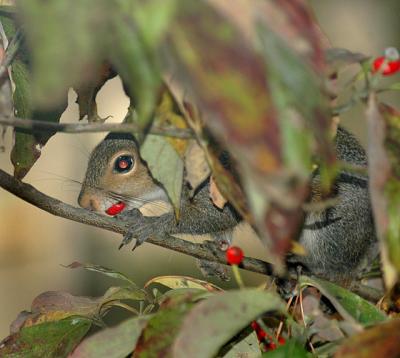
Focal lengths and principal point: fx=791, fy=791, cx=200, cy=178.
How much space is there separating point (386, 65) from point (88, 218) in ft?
1.92

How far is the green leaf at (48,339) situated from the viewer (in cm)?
91

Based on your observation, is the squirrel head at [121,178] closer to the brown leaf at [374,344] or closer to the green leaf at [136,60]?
the brown leaf at [374,344]

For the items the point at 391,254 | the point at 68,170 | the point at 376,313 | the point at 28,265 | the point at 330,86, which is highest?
the point at 330,86

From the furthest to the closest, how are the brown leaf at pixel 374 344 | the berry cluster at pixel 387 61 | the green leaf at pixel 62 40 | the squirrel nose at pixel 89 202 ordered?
the squirrel nose at pixel 89 202
the berry cluster at pixel 387 61
the brown leaf at pixel 374 344
the green leaf at pixel 62 40

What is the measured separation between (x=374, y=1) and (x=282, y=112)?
494 centimetres

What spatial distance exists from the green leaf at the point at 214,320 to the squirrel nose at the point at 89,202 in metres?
1.22

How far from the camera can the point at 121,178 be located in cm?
191

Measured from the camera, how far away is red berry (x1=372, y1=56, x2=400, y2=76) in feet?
2.21

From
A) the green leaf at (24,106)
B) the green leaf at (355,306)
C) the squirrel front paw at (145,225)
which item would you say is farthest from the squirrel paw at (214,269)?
the green leaf at (355,306)

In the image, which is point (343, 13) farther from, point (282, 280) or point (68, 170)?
point (282, 280)

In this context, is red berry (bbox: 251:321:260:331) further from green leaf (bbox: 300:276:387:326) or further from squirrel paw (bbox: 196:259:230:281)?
squirrel paw (bbox: 196:259:230:281)

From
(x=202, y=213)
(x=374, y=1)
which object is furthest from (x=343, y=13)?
(x=202, y=213)

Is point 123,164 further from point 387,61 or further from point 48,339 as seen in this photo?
point 387,61

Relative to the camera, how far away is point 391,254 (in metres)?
0.54
